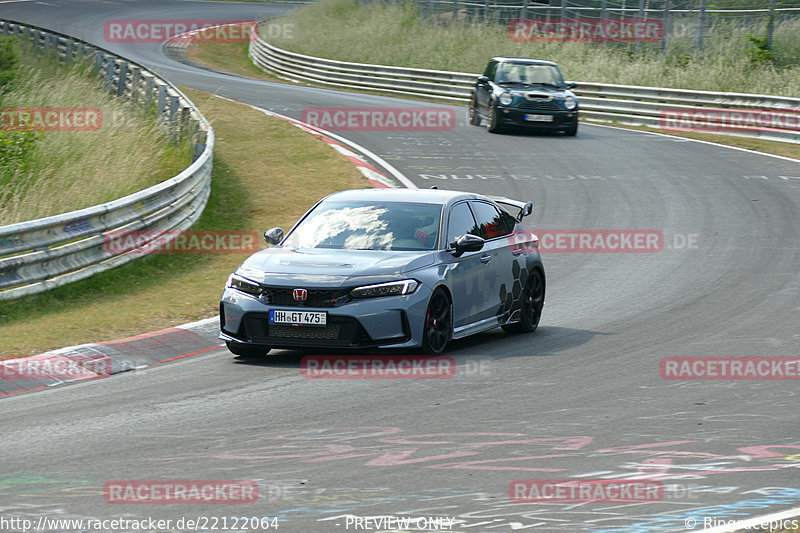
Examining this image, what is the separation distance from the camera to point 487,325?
37.3 feet

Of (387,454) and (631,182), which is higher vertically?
(387,454)

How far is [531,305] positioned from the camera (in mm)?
12125

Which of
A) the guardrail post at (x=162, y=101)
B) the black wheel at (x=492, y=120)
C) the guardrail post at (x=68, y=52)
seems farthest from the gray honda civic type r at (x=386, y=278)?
the guardrail post at (x=68, y=52)

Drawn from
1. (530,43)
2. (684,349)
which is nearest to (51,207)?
(684,349)

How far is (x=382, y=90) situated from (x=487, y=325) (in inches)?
1191

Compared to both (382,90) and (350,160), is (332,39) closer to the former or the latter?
(382,90)

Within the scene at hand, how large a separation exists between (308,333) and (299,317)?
0.15m

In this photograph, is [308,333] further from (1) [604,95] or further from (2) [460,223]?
(1) [604,95]

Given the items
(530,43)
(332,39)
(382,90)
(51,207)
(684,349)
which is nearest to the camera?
(684,349)

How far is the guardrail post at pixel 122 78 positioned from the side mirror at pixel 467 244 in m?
17.3

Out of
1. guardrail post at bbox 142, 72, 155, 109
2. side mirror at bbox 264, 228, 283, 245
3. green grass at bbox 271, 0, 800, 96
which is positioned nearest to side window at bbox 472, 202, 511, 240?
side mirror at bbox 264, 228, 283, 245

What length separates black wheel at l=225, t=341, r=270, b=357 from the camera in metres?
10.3

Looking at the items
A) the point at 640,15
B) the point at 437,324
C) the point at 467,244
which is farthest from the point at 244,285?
the point at 640,15

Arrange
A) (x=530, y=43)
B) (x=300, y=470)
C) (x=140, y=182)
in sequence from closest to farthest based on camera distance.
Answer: (x=300, y=470) < (x=140, y=182) < (x=530, y=43)
